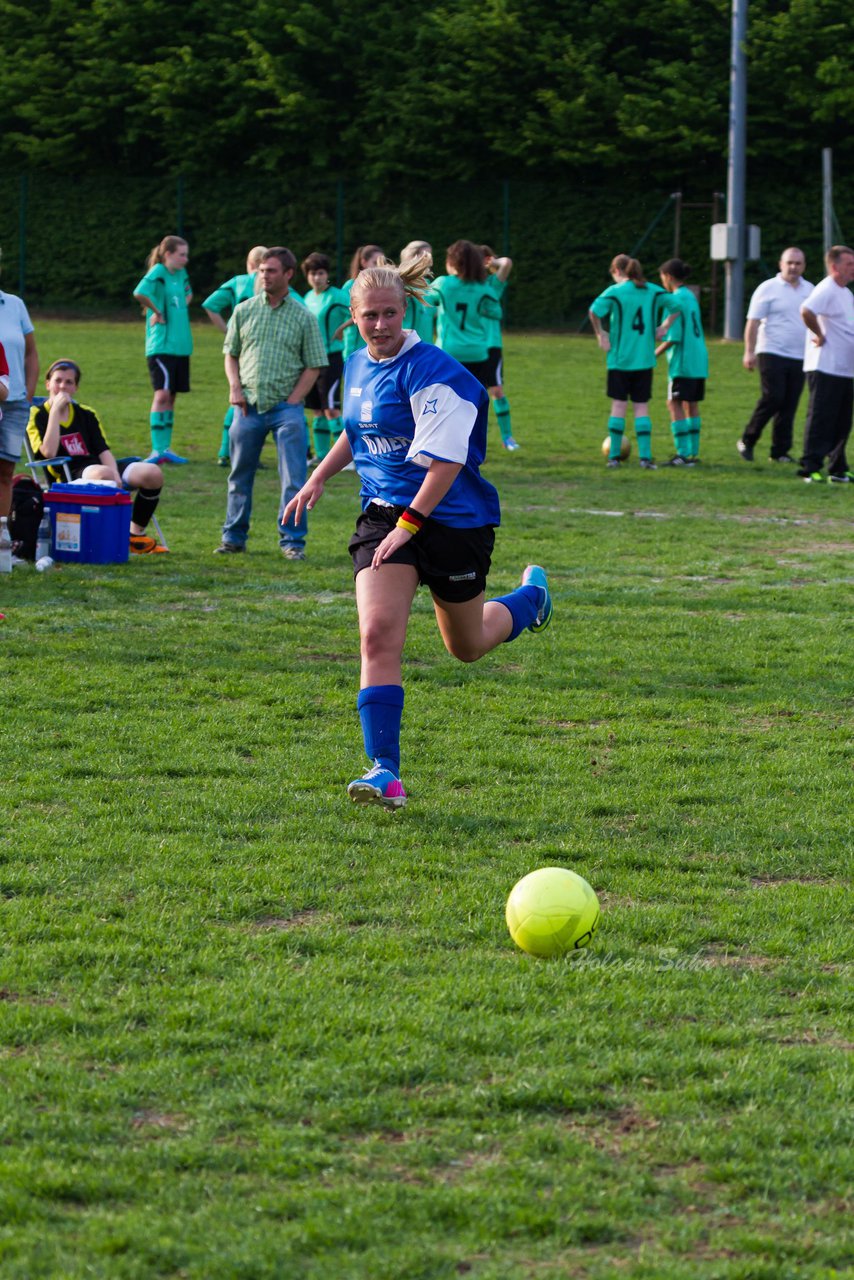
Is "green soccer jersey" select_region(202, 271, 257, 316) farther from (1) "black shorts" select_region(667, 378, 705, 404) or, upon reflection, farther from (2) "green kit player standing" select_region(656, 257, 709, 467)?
(1) "black shorts" select_region(667, 378, 705, 404)

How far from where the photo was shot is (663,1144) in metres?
3.42

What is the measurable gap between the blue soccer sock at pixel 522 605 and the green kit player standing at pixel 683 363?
10300 mm

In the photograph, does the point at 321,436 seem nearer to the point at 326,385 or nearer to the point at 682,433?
the point at 326,385

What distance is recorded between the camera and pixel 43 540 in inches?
424

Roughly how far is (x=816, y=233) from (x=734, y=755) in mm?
32452

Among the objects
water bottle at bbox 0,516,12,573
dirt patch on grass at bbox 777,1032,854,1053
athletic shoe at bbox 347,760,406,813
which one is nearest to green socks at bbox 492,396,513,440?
water bottle at bbox 0,516,12,573

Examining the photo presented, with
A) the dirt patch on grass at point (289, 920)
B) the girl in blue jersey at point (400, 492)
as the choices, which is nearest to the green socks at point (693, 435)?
the girl in blue jersey at point (400, 492)

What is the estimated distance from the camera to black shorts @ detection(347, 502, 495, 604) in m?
5.86

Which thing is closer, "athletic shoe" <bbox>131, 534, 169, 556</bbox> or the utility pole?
"athletic shoe" <bbox>131, 534, 169, 556</bbox>

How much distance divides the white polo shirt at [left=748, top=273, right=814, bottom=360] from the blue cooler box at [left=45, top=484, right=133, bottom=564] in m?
8.22

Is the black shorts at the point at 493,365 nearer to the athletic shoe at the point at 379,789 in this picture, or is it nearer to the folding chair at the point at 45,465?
the folding chair at the point at 45,465

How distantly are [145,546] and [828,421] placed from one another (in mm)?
7164

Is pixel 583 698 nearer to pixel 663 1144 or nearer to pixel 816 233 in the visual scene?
pixel 663 1144

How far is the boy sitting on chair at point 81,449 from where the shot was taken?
433 inches
